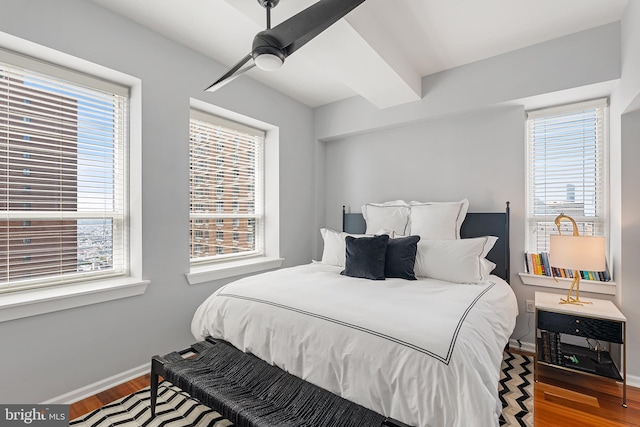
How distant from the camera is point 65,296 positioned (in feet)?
A: 6.46

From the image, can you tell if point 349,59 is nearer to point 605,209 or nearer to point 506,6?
point 506,6

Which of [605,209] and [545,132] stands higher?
[545,132]

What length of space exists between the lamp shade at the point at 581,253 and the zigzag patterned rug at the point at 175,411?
0.93 meters

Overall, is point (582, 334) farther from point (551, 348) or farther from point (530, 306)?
point (530, 306)

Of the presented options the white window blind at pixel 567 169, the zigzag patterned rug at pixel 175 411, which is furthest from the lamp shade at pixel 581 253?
the zigzag patterned rug at pixel 175 411

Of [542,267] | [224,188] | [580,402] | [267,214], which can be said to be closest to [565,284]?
[542,267]

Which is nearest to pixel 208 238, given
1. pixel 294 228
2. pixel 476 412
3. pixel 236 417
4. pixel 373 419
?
pixel 294 228

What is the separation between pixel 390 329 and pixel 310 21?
149cm

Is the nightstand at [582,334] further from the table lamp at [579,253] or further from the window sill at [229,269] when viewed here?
the window sill at [229,269]

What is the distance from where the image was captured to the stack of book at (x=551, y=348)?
2.26m

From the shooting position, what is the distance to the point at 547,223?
9.43ft

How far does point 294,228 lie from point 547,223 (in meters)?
2.67

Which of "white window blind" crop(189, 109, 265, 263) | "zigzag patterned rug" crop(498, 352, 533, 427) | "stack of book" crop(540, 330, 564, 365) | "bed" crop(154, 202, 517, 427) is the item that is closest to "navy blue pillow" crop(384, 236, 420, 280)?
"bed" crop(154, 202, 517, 427)

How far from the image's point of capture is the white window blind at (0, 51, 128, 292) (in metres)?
1.95
